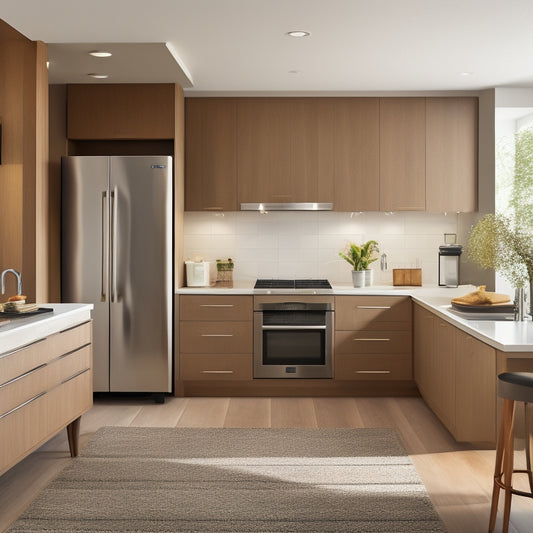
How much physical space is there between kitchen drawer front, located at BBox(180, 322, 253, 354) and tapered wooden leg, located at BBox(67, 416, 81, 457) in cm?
160

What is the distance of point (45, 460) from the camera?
12.8 feet

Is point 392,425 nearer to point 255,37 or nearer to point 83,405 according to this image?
point 83,405

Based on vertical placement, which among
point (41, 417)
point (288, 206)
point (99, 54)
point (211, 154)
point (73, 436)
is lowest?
point (73, 436)

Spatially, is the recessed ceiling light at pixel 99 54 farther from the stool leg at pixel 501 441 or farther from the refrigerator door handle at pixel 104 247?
the stool leg at pixel 501 441

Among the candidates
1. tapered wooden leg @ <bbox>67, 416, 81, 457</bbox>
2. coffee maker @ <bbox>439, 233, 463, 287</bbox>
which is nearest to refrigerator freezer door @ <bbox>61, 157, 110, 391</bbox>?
tapered wooden leg @ <bbox>67, 416, 81, 457</bbox>

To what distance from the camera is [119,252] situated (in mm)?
5211

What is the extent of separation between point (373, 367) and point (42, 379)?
2.95 meters

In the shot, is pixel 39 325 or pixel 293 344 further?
pixel 293 344

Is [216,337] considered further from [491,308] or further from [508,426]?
[508,426]

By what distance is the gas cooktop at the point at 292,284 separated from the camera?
5.62 meters

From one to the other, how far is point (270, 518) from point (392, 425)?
182 cm

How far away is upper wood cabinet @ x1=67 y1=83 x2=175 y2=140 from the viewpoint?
5.43 metres

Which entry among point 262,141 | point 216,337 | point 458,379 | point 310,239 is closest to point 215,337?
point 216,337

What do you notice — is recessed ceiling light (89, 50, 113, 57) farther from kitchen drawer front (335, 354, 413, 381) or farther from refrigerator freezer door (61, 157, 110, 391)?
kitchen drawer front (335, 354, 413, 381)
